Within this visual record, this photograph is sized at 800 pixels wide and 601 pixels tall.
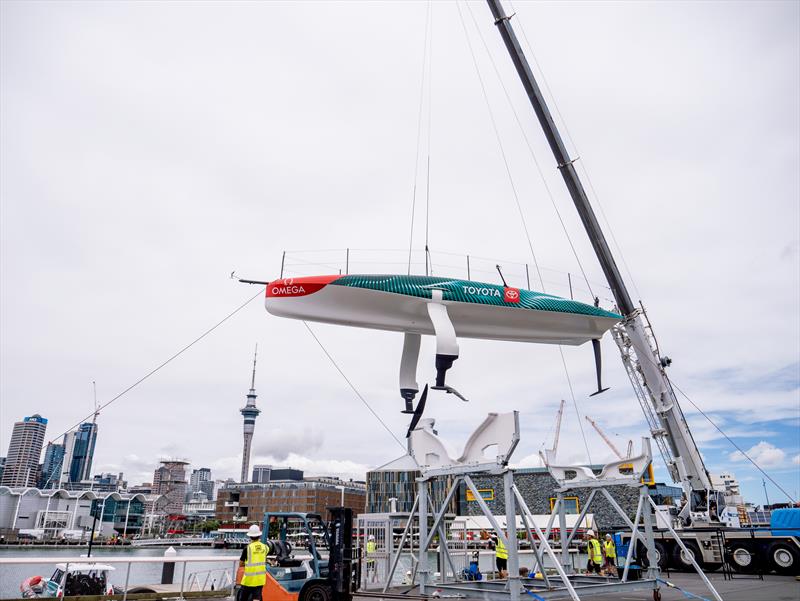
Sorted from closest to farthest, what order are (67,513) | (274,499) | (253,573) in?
1. (253,573)
2. (67,513)
3. (274,499)

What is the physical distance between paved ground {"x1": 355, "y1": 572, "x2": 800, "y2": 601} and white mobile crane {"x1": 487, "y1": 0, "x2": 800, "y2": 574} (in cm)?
116

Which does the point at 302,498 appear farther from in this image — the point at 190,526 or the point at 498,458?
the point at 498,458

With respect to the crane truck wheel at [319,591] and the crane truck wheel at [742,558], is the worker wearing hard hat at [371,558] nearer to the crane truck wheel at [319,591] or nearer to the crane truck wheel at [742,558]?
the crane truck wheel at [319,591]

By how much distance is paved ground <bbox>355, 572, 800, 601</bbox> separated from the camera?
12.1 meters

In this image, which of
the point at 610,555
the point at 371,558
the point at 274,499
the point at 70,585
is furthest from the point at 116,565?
the point at 274,499

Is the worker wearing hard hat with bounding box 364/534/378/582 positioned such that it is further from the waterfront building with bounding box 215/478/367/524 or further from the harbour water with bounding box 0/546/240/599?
the waterfront building with bounding box 215/478/367/524

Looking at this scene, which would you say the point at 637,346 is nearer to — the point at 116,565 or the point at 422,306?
the point at 422,306

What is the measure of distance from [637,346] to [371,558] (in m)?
11.1

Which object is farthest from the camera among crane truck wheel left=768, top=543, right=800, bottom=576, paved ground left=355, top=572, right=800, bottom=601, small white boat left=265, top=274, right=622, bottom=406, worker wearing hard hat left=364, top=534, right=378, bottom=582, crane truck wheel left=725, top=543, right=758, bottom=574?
crane truck wheel left=725, top=543, right=758, bottom=574

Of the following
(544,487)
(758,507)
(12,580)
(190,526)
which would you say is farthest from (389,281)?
(190,526)

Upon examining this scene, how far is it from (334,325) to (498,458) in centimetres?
557

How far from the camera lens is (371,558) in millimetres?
14828

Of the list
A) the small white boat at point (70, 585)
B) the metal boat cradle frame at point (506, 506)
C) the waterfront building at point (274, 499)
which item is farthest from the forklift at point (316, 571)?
the waterfront building at point (274, 499)

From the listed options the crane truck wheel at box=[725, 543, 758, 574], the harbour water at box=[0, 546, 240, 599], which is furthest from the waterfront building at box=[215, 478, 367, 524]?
the crane truck wheel at box=[725, 543, 758, 574]
